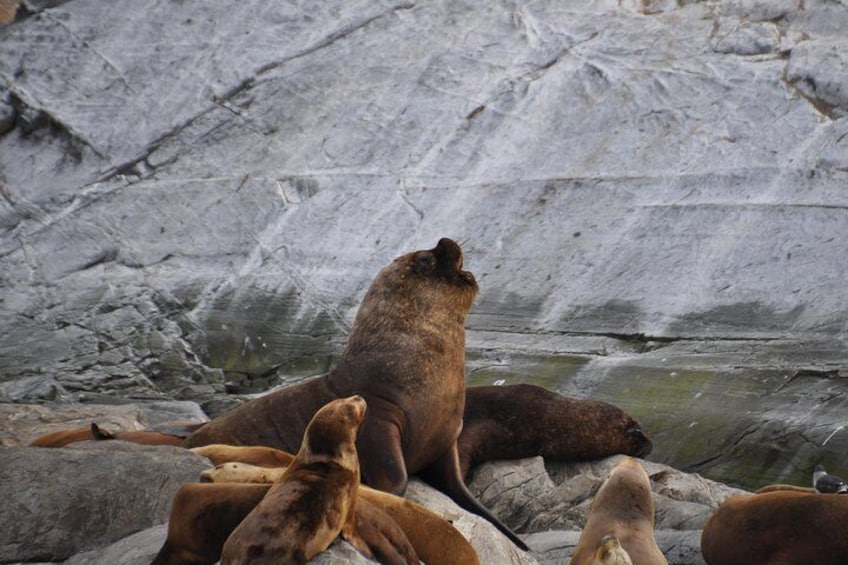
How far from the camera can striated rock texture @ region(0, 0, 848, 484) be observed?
42.9ft

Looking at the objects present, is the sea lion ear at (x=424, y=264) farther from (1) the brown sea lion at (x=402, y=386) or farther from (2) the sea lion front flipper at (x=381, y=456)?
(2) the sea lion front flipper at (x=381, y=456)

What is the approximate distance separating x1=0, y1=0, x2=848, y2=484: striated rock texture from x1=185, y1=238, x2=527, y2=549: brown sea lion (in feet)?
12.8

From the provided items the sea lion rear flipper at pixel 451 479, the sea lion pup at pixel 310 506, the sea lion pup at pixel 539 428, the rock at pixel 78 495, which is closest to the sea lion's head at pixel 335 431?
the sea lion pup at pixel 310 506

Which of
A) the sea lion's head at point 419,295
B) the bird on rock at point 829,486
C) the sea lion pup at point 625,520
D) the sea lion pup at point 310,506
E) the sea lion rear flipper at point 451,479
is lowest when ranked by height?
the sea lion rear flipper at point 451,479

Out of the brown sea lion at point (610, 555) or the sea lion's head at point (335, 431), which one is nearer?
the brown sea lion at point (610, 555)

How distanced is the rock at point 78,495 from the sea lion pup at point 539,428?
10.5 feet

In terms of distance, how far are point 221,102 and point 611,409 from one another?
6.66 meters

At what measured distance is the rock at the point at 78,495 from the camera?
255 inches

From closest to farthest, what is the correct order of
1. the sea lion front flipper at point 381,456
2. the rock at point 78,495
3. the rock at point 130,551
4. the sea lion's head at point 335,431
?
the sea lion's head at point 335,431, the rock at point 130,551, the rock at point 78,495, the sea lion front flipper at point 381,456

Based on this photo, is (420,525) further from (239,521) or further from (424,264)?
(424,264)

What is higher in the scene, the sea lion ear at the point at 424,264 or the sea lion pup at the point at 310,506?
the sea lion pup at the point at 310,506

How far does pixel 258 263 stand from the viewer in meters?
14.6

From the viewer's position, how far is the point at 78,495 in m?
6.63

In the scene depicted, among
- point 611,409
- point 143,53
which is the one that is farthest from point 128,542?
point 143,53
